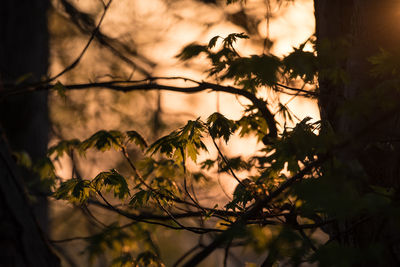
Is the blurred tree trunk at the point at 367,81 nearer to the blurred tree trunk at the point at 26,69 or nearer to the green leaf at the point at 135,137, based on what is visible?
the green leaf at the point at 135,137

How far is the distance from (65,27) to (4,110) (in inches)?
102

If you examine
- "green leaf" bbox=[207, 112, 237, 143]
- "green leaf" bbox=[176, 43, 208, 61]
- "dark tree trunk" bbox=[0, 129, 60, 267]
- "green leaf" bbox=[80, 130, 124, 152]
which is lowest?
"dark tree trunk" bbox=[0, 129, 60, 267]

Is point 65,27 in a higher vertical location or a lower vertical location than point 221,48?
higher

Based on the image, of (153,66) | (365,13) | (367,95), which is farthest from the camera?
(153,66)

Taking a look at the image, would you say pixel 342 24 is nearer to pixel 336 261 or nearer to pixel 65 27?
pixel 336 261

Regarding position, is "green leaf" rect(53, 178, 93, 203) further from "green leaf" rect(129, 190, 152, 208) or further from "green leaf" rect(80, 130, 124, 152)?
"green leaf" rect(80, 130, 124, 152)

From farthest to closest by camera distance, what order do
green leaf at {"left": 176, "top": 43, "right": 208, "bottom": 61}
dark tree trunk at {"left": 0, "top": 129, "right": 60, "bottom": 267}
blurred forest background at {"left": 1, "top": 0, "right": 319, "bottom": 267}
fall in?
blurred forest background at {"left": 1, "top": 0, "right": 319, "bottom": 267} < green leaf at {"left": 176, "top": 43, "right": 208, "bottom": 61} < dark tree trunk at {"left": 0, "top": 129, "right": 60, "bottom": 267}

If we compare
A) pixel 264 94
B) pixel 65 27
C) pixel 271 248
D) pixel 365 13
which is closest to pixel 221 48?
pixel 264 94

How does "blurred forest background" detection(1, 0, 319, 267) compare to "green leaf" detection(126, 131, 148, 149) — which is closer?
"green leaf" detection(126, 131, 148, 149)

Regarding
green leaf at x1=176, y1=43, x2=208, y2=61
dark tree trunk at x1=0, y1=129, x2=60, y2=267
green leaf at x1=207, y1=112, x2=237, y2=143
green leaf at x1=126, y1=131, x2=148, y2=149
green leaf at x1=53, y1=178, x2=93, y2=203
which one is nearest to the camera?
dark tree trunk at x1=0, y1=129, x2=60, y2=267

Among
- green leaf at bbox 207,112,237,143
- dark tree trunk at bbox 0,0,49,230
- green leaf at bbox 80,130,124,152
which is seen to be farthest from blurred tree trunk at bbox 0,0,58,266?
green leaf at bbox 207,112,237,143

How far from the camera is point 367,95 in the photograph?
155 cm

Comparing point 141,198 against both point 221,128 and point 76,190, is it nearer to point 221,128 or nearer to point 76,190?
point 76,190

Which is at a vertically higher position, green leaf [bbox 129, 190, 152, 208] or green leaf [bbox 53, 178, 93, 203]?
green leaf [bbox 53, 178, 93, 203]
